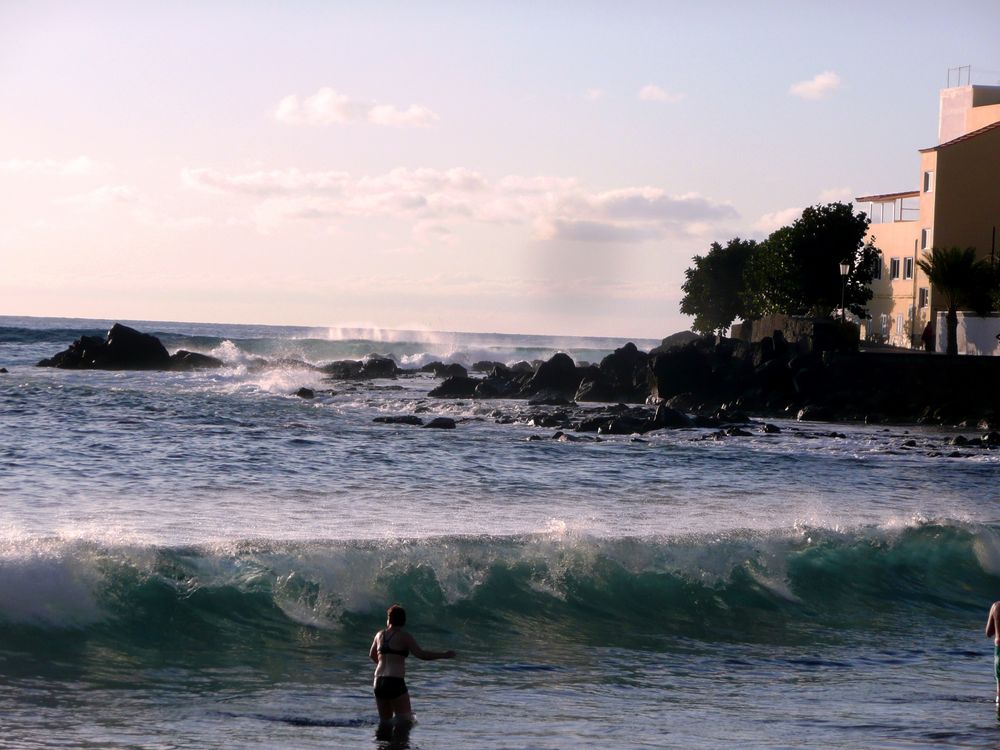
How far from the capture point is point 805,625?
15297 mm

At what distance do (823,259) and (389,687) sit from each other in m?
52.2

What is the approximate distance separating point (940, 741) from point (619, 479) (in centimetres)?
1642

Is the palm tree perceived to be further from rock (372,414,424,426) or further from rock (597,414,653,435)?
rock (372,414,424,426)

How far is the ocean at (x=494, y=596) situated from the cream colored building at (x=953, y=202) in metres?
27.8

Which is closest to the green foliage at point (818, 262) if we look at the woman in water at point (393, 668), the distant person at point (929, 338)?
the distant person at point (929, 338)

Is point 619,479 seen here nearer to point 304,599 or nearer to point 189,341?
point 304,599

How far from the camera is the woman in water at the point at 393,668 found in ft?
32.9

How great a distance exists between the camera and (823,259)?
59.2 m

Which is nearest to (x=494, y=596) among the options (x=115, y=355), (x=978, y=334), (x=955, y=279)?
(x=978, y=334)

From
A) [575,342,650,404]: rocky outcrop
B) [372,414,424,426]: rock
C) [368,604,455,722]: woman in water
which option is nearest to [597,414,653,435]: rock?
[372,414,424,426]: rock

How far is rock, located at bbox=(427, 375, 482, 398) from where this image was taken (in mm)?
51650

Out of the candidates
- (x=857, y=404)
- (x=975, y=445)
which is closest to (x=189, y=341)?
(x=857, y=404)

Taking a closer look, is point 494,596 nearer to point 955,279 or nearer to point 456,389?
point 955,279

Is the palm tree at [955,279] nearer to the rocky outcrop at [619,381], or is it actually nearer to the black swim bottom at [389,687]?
the rocky outcrop at [619,381]
